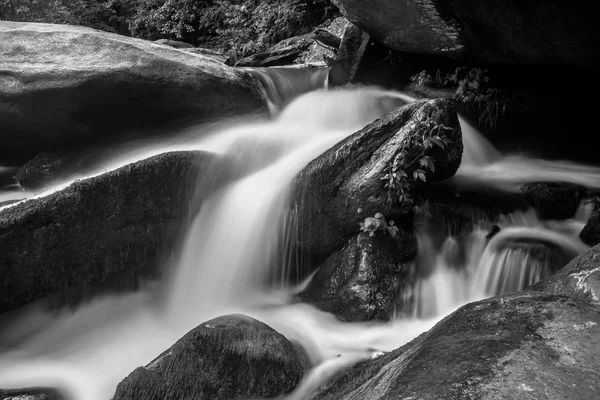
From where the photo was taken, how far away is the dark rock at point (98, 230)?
4.60 m

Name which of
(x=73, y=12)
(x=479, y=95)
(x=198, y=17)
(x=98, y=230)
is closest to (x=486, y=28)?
(x=479, y=95)

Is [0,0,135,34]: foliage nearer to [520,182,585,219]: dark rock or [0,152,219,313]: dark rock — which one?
[0,152,219,313]: dark rock

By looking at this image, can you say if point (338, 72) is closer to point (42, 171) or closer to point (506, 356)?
point (42, 171)

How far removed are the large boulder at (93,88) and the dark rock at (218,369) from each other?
15.1ft

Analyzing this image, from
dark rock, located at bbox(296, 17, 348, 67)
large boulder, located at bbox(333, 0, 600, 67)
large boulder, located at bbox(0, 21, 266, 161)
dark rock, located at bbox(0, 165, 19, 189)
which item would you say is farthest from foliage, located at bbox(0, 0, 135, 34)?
large boulder, located at bbox(333, 0, 600, 67)

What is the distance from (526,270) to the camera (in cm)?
485

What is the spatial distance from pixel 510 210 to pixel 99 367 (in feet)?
A: 15.5

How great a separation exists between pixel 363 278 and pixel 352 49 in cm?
517

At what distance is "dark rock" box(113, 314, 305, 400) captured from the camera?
3.42 metres

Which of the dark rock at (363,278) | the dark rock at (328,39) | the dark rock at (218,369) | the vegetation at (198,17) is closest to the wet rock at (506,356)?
the dark rock at (218,369)

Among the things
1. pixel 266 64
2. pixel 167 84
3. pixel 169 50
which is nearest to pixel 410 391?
pixel 167 84

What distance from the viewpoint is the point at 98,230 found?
493 cm

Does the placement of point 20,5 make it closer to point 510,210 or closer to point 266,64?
point 266,64

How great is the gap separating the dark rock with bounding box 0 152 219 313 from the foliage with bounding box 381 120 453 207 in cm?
231
